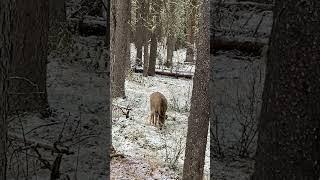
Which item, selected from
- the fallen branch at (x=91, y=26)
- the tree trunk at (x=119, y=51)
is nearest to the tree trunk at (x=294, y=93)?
the fallen branch at (x=91, y=26)

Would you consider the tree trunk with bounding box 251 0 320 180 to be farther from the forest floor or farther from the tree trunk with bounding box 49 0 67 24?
the tree trunk with bounding box 49 0 67 24

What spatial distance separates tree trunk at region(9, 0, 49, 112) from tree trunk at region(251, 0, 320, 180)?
5.68ft

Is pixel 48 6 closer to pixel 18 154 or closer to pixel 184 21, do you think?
pixel 18 154

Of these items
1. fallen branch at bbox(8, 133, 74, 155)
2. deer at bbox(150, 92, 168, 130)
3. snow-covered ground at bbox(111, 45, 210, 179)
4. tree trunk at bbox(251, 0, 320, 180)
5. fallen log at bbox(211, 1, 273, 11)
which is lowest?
snow-covered ground at bbox(111, 45, 210, 179)

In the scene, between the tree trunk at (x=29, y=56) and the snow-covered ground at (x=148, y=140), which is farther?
the snow-covered ground at (x=148, y=140)

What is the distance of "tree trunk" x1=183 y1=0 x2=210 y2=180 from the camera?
505 cm

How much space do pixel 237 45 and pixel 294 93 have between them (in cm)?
104

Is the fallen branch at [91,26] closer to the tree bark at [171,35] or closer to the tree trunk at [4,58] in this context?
the tree trunk at [4,58]

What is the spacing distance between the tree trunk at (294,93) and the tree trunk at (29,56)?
1.73 m

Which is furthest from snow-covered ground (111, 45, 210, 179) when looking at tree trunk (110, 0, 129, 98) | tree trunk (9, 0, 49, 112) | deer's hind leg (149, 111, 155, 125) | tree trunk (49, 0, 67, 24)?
tree trunk (49, 0, 67, 24)

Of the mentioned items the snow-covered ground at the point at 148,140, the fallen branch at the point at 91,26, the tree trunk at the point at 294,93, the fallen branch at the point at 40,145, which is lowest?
the snow-covered ground at the point at 148,140

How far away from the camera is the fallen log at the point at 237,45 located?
137 inches

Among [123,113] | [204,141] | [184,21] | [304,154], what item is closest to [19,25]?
[304,154]

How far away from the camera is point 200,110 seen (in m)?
5.24
